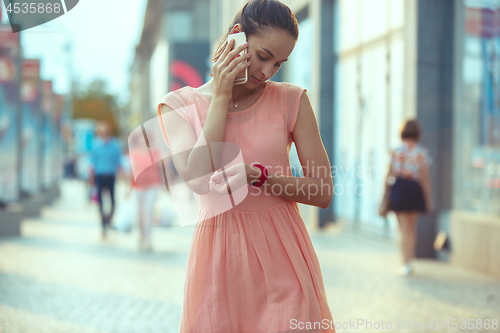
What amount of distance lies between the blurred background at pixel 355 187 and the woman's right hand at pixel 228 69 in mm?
230

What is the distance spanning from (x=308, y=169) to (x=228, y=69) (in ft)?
1.34

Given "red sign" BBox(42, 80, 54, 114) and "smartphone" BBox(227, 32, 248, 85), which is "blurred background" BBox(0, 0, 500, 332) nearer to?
"smartphone" BBox(227, 32, 248, 85)

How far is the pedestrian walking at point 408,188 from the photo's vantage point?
636cm

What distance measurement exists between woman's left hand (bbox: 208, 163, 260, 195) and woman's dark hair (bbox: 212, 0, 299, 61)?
0.42 meters

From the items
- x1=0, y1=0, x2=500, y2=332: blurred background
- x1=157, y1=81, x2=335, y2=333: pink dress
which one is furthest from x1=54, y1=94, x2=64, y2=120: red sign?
x1=157, y1=81, x2=335, y2=333: pink dress

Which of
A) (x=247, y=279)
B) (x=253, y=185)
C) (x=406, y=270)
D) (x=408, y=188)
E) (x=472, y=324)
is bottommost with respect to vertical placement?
(x=406, y=270)

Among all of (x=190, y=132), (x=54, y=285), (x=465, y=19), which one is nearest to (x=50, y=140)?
(x=54, y=285)

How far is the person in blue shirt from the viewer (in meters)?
9.56

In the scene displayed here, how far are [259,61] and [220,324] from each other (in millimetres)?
816

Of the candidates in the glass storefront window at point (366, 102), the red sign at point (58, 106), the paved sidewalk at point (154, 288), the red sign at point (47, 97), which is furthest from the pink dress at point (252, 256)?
the red sign at point (58, 106)

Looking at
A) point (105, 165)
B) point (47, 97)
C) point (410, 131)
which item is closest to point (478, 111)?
point (410, 131)

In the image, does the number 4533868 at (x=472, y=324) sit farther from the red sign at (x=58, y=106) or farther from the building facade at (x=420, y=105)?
the red sign at (x=58, y=106)

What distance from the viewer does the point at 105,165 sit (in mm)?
9570

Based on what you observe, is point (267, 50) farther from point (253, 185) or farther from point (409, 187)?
point (409, 187)
